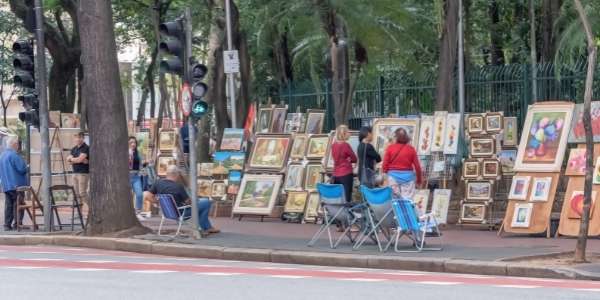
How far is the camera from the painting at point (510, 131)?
23.9m

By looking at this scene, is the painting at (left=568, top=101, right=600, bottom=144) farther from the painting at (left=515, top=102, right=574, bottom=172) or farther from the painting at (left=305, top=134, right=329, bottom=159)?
the painting at (left=305, top=134, right=329, bottom=159)

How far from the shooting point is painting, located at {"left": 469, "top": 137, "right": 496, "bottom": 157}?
22484 mm

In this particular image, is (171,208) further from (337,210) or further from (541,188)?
(541,188)

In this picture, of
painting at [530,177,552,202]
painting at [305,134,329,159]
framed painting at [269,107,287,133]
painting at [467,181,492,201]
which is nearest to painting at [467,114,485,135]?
painting at [467,181,492,201]

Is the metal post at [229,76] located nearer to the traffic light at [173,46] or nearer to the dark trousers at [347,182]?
the dark trousers at [347,182]

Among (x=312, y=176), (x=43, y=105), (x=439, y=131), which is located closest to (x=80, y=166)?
(x=43, y=105)

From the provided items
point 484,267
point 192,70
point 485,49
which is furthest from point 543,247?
point 485,49

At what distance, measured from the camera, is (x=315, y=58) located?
111ft

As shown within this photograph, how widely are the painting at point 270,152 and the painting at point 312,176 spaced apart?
0.67 metres

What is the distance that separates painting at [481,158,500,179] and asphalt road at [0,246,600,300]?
214 inches

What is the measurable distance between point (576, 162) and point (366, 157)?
3.64 meters

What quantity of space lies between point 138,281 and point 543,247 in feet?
22.5

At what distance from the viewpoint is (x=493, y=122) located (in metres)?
22.7

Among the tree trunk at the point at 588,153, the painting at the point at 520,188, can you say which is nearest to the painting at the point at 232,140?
the painting at the point at 520,188
